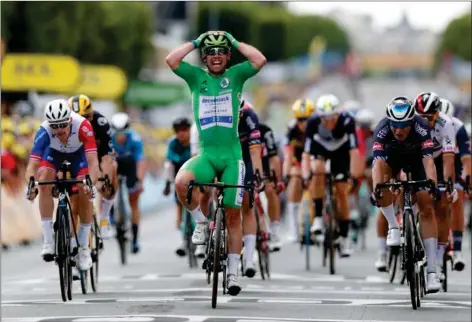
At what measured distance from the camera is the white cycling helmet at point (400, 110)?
14.4 meters

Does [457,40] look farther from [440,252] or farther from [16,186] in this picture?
[440,252]

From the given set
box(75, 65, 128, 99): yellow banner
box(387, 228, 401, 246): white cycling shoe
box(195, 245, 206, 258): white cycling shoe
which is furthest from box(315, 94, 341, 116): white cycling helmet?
box(75, 65, 128, 99): yellow banner

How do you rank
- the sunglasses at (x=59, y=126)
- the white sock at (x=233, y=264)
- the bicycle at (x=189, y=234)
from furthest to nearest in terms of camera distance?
1. the bicycle at (x=189, y=234)
2. the sunglasses at (x=59, y=126)
3. the white sock at (x=233, y=264)

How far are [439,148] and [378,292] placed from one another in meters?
1.75

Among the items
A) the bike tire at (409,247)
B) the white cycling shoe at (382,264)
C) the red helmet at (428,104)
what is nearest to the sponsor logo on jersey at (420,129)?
the bike tire at (409,247)

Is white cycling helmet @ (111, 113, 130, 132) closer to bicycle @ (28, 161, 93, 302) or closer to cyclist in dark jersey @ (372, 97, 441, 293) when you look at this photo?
bicycle @ (28, 161, 93, 302)

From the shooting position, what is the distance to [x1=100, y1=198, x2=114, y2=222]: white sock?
18969 millimetres

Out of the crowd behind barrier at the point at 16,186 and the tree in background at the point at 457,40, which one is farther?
the tree in background at the point at 457,40

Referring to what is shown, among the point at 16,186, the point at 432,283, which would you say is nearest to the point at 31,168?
the point at 432,283

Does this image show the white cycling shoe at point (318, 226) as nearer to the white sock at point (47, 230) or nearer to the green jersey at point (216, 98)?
the white sock at point (47, 230)

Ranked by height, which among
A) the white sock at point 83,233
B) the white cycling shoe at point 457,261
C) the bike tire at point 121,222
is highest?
the bike tire at point 121,222

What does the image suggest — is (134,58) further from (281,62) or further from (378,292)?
(281,62)

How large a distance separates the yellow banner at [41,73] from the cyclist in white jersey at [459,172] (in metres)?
22.0

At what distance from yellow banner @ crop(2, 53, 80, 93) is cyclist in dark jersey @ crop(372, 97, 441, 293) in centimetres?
2458
